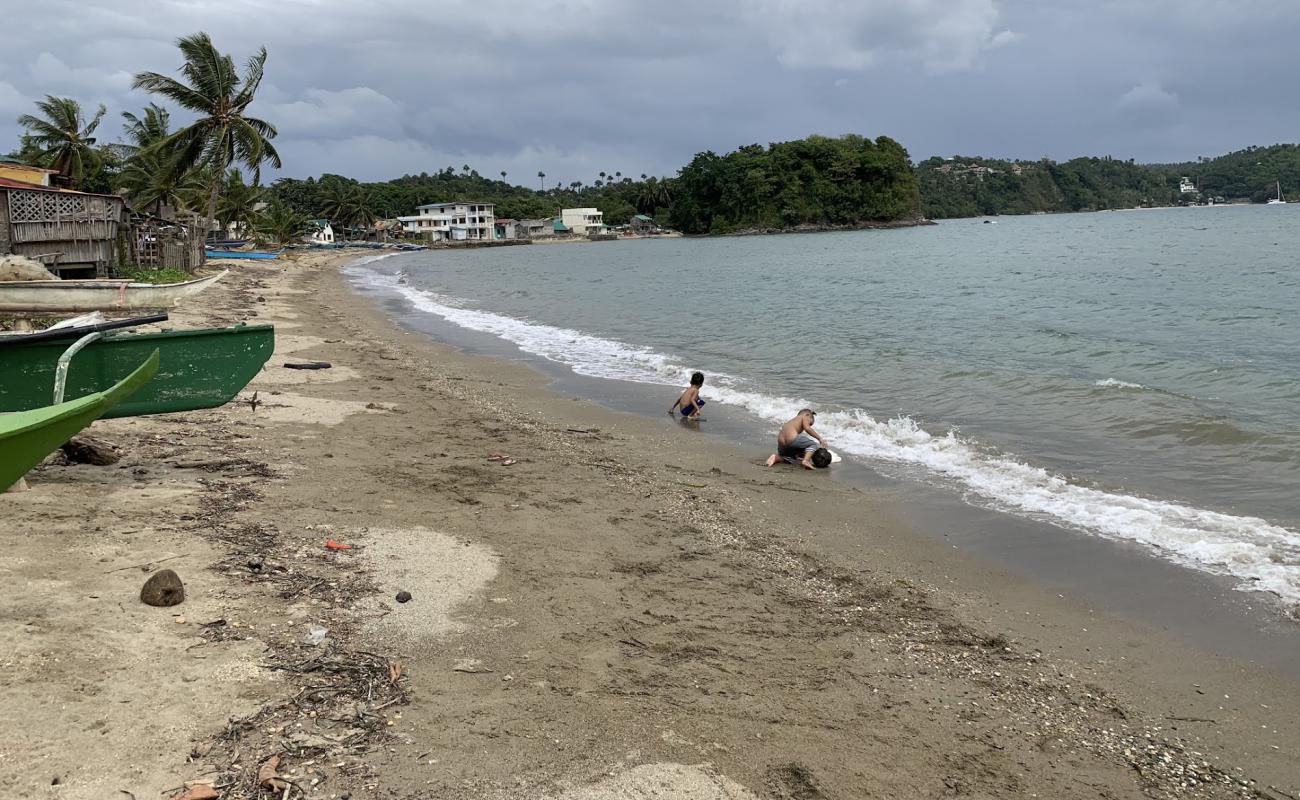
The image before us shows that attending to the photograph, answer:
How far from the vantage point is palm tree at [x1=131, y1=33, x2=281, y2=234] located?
35.2 meters

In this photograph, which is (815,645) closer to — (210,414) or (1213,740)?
(1213,740)

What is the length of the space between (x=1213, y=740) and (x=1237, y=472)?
19.7ft

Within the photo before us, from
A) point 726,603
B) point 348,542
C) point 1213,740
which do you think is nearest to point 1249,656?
point 1213,740

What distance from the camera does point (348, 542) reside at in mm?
6168

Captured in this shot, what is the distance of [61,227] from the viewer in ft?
64.5

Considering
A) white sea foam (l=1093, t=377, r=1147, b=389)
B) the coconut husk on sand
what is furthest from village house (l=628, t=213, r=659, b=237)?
white sea foam (l=1093, t=377, r=1147, b=389)

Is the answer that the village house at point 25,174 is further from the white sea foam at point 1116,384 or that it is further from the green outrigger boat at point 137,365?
the white sea foam at point 1116,384

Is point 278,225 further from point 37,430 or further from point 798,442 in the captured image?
point 37,430

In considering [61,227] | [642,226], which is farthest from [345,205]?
[61,227]

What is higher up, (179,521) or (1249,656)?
(179,521)

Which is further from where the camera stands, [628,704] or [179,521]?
[179,521]

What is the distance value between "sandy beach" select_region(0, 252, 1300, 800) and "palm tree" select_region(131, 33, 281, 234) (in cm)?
3225

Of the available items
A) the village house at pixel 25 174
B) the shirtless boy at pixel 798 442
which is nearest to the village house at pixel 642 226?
the village house at pixel 25 174

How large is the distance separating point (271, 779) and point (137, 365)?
5.29 metres
